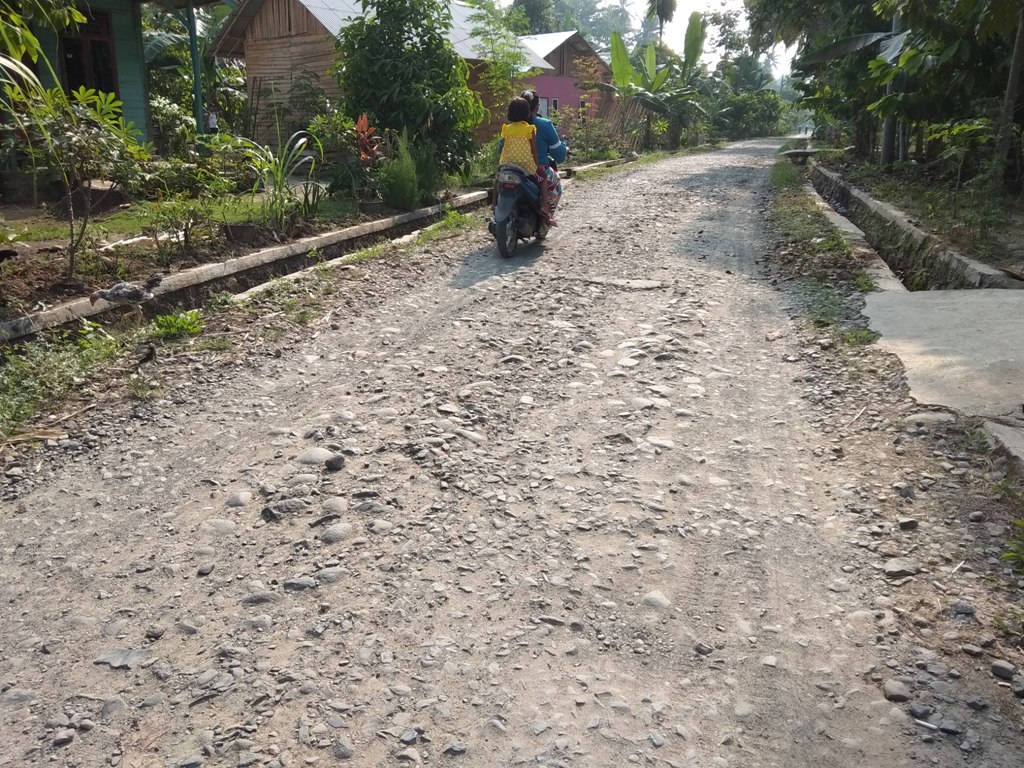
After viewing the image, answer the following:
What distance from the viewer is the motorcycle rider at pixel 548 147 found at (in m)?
8.39

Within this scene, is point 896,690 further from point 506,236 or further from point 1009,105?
point 1009,105

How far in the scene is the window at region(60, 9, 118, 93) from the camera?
41.1 ft

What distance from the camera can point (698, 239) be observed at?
918 cm

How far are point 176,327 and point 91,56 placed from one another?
31.8 ft

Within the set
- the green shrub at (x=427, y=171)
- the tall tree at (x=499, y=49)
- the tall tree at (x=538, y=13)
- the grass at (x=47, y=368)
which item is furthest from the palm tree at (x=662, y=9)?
the grass at (x=47, y=368)

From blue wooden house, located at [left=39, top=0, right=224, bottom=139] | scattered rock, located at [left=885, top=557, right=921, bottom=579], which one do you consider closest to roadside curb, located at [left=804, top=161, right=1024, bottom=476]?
scattered rock, located at [left=885, top=557, right=921, bottom=579]

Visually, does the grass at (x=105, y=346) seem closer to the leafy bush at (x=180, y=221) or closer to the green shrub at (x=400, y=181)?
the leafy bush at (x=180, y=221)

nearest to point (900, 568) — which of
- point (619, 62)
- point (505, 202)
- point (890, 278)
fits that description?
point (890, 278)

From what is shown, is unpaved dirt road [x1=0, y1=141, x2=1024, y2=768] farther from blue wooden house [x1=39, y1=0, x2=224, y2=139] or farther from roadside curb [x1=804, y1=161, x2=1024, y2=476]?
blue wooden house [x1=39, y1=0, x2=224, y2=139]

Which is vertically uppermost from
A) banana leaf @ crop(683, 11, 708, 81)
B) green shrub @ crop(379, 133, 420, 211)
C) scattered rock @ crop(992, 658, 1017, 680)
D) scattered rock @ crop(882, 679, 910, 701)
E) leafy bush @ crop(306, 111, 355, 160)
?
banana leaf @ crop(683, 11, 708, 81)

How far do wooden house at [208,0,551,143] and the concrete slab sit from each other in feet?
49.7

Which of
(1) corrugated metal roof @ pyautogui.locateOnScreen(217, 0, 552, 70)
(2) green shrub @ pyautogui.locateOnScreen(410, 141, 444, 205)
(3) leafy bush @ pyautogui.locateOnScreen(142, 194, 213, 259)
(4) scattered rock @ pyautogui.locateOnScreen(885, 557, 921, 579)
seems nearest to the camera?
(4) scattered rock @ pyautogui.locateOnScreen(885, 557, 921, 579)

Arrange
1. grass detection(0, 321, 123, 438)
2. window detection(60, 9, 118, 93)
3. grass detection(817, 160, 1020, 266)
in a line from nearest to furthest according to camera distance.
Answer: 1. grass detection(0, 321, 123, 438)
2. grass detection(817, 160, 1020, 266)
3. window detection(60, 9, 118, 93)

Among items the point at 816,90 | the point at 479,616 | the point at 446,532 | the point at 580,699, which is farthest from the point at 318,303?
the point at 816,90
